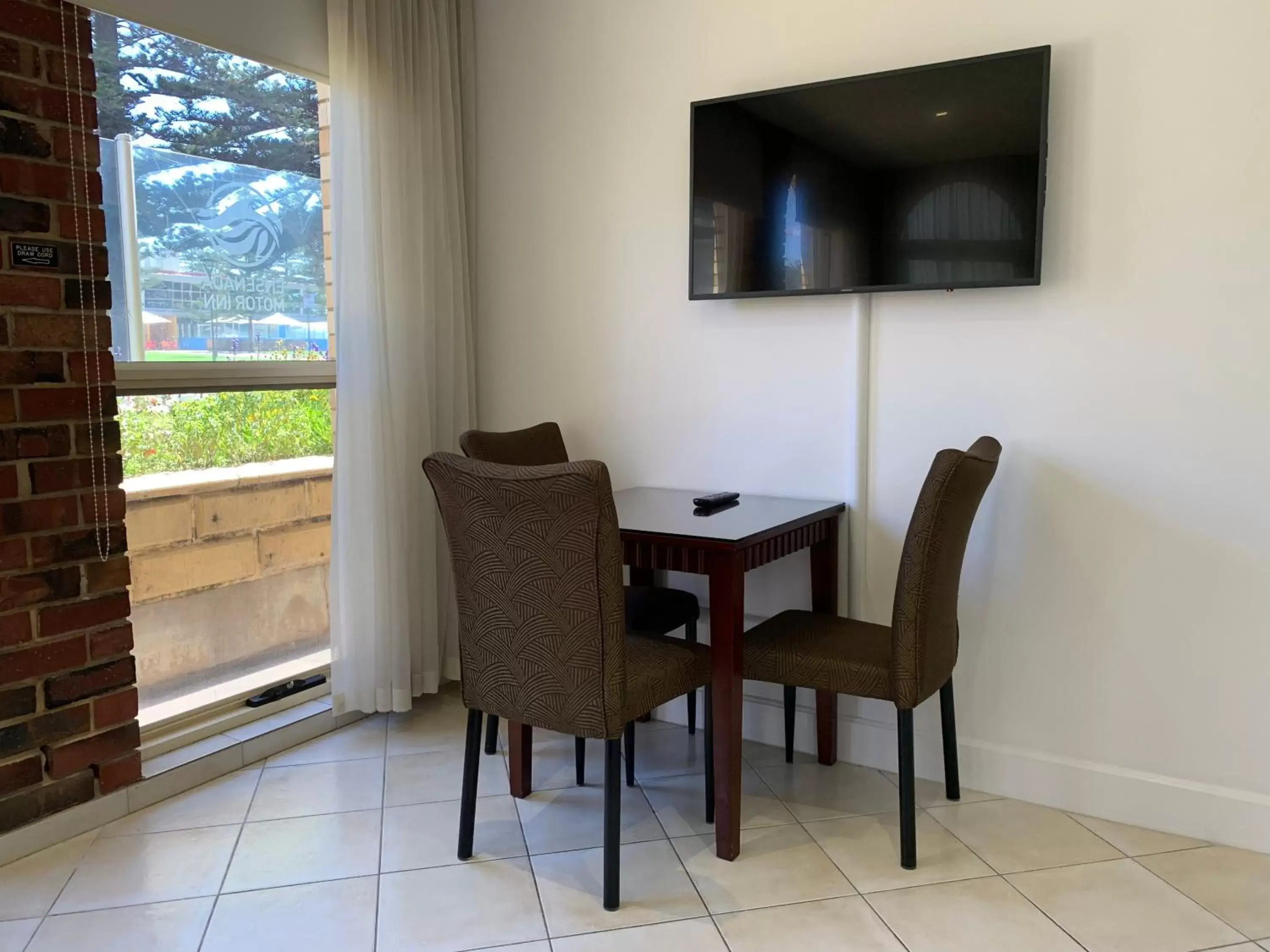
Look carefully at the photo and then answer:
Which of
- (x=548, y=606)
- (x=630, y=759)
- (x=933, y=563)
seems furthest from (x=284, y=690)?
(x=933, y=563)

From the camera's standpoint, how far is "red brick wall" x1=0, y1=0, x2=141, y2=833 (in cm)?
203

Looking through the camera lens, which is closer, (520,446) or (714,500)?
(714,500)

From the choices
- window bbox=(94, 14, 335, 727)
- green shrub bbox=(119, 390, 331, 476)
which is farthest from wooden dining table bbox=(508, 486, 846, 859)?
green shrub bbox=(119, 390, 331, 476)

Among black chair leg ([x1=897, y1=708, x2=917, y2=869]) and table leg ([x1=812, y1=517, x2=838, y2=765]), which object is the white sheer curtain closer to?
table leg ([x1=812, y1=517, x2=838, y2=765])

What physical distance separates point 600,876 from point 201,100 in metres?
2.30

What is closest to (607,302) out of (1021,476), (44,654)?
(1021,476)

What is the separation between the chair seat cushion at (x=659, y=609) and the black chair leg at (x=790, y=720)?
1.15 feet

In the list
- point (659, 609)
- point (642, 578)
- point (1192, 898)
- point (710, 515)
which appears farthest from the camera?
point (642, 578)

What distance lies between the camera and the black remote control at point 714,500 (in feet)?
8.07

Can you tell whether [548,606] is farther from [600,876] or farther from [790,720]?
[790,720]

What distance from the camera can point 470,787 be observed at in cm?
212

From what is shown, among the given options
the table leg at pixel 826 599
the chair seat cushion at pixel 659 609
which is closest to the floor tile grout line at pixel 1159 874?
the table leg at pixel 826 599

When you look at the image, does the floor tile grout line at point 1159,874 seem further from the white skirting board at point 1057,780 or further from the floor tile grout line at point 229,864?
the floor tile grout line at point 229,864

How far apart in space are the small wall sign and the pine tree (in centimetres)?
41
